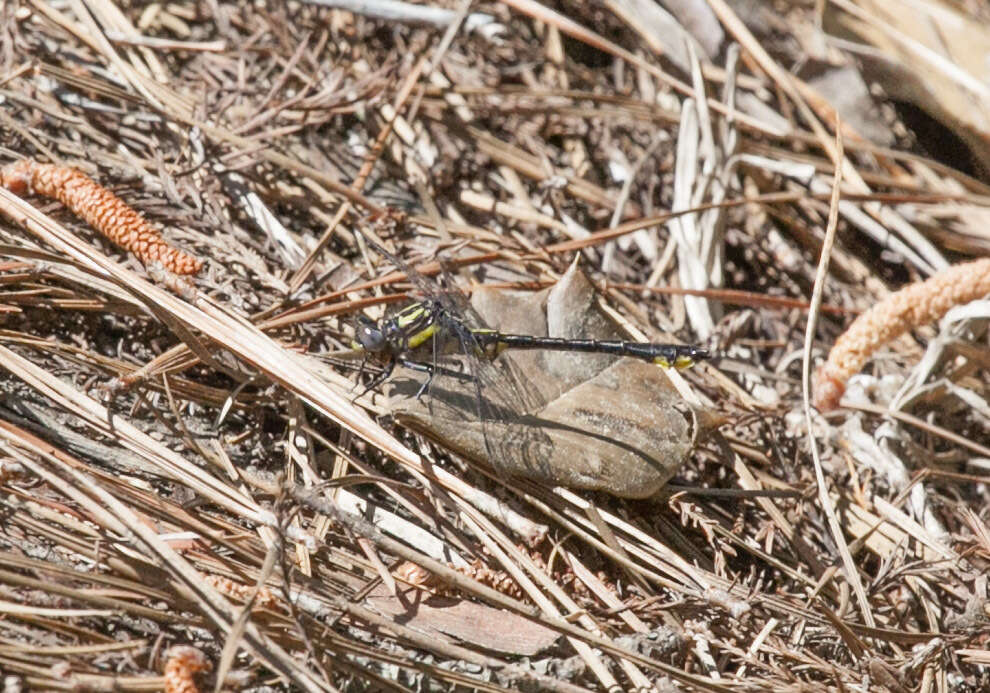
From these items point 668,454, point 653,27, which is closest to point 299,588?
point 668,454

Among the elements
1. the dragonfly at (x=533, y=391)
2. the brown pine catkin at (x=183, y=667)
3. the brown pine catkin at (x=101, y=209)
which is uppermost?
the brown pine catkin at (x=101, y=209)

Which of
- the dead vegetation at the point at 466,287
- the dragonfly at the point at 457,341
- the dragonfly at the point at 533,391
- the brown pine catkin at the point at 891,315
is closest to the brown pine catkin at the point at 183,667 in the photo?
the dead vegetation at the point at 466,287

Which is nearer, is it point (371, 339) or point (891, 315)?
point (371, 339)

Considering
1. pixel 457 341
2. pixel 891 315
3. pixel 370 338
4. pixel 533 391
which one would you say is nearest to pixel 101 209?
pixel 370 338

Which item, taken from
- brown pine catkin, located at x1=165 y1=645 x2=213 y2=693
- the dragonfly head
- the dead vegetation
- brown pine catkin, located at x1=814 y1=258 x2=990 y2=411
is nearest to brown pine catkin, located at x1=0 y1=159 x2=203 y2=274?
the dead vegetation

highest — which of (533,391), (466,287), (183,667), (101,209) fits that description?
(101,209)

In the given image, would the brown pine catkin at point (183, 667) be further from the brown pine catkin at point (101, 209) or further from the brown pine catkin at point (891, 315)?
the brown pine catkin at point (891, 315)

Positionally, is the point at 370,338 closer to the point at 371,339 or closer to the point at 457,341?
the point at 371,339
